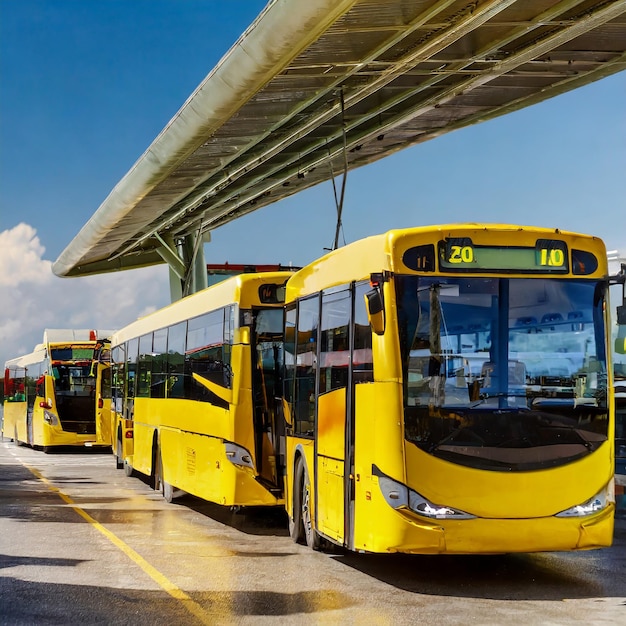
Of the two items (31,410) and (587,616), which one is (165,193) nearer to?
(31,410)

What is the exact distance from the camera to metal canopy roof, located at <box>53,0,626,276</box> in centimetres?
1525

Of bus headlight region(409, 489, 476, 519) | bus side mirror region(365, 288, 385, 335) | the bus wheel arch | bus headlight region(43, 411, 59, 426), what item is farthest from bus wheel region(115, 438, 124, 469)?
bus headlight region(409, 489, 476, 519)

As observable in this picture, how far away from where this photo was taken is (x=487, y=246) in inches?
396

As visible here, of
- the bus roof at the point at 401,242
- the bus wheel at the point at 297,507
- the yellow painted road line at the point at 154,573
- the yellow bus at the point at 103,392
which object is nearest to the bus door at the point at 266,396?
the bus wheel at the point at 297,507

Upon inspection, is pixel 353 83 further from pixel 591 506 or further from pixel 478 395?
pixel 591 506

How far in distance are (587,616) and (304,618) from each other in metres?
2.09

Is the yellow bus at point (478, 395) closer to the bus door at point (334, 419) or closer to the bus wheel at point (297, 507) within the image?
the bus door at point (334, 419)

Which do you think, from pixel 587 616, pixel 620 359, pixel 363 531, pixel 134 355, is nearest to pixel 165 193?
pixel 134 355

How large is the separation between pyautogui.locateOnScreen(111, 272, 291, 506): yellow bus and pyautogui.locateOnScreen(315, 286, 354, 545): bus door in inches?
93.3

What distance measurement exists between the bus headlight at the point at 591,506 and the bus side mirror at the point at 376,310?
2.16 metres

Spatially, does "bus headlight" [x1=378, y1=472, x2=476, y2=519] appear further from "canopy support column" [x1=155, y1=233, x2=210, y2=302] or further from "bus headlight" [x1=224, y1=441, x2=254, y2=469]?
"canopy support column" [x1=155, y1=233, x2=210, y2=302]

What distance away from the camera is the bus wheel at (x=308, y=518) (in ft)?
38.9

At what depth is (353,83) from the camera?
18719 mm

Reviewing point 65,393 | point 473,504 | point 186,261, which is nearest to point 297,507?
point 473,504
